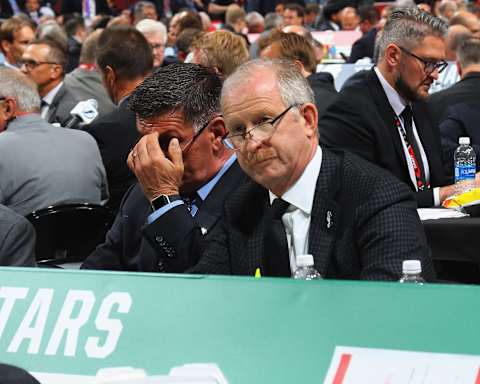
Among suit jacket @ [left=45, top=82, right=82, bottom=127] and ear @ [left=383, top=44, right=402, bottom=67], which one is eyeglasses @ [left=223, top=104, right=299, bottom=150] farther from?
suit jacket @ [left=45, top=82, right=82, bottom=127]

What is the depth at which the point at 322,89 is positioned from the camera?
7.17m

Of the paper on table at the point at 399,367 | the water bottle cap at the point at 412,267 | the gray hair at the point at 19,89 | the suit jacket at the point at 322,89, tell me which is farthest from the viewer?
the suit jacket at the point at 322,89

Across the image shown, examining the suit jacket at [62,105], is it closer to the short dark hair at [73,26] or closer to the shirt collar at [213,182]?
the shirt collar at [213,182]

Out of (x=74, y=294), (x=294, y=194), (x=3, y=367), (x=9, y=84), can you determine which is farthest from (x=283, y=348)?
(x=9, y=84)

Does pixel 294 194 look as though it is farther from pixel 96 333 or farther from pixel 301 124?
pixel 96 333

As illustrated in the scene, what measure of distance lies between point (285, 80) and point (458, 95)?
12.9ft

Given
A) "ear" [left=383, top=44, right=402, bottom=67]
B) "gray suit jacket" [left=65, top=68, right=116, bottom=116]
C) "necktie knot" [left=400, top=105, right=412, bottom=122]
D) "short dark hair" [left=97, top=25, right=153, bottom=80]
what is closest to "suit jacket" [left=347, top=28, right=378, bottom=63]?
"gray suit jacket" [left=65, top=68, right=116, bottom=116]

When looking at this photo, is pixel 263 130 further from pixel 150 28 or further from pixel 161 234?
pixel 150 28

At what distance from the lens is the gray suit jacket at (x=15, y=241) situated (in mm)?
3879

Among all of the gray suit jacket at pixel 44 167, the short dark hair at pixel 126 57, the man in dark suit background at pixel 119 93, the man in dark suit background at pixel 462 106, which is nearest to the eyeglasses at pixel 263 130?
the man in dark suit background at pixel 462 106

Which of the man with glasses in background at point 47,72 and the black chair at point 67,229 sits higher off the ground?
the black chair at point 67,229

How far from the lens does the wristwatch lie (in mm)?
3654

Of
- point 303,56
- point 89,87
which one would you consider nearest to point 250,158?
point 303,56

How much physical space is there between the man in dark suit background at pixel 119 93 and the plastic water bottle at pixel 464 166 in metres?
1.92
